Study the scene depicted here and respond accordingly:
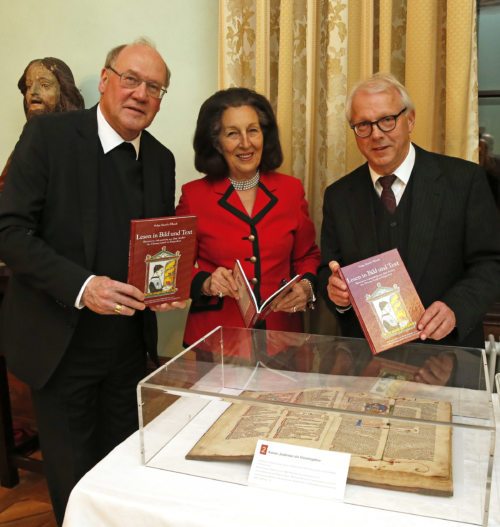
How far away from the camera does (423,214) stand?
192 centimetres

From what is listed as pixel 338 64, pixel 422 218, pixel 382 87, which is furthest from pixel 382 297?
pixel 338 64

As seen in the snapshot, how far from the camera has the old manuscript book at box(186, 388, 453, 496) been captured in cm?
108

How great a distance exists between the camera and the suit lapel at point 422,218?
75.3 inches

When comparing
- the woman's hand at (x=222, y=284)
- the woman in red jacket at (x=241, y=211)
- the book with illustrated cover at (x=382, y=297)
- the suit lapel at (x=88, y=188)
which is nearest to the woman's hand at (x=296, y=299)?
the woman in red jacket at (x=241, y=211)

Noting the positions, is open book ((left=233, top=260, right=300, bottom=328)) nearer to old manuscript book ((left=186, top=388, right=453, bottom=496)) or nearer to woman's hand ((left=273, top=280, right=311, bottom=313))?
woman's hand ((left=273, top=280, right=311, bottom=313))

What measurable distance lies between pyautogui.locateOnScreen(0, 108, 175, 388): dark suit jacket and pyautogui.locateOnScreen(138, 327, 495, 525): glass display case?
558mm

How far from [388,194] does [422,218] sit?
161mm

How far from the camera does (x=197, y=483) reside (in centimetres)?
116

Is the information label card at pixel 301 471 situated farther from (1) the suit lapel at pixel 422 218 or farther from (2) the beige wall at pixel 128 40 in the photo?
(2) the beige wall at pixel 128 40

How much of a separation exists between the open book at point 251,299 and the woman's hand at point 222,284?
4 centimetres

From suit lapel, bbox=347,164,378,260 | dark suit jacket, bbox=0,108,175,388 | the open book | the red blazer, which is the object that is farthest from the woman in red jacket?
dark suit jacket, bbox=0,108,175,388

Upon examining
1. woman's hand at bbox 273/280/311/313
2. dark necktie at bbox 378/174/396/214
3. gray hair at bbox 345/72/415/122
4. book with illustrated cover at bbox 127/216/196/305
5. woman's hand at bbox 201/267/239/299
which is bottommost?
woman's hand at bbox 273/280/311/313

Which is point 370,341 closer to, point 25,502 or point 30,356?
point 30,356

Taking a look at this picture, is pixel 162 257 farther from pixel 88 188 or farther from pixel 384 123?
pixel 384 123
